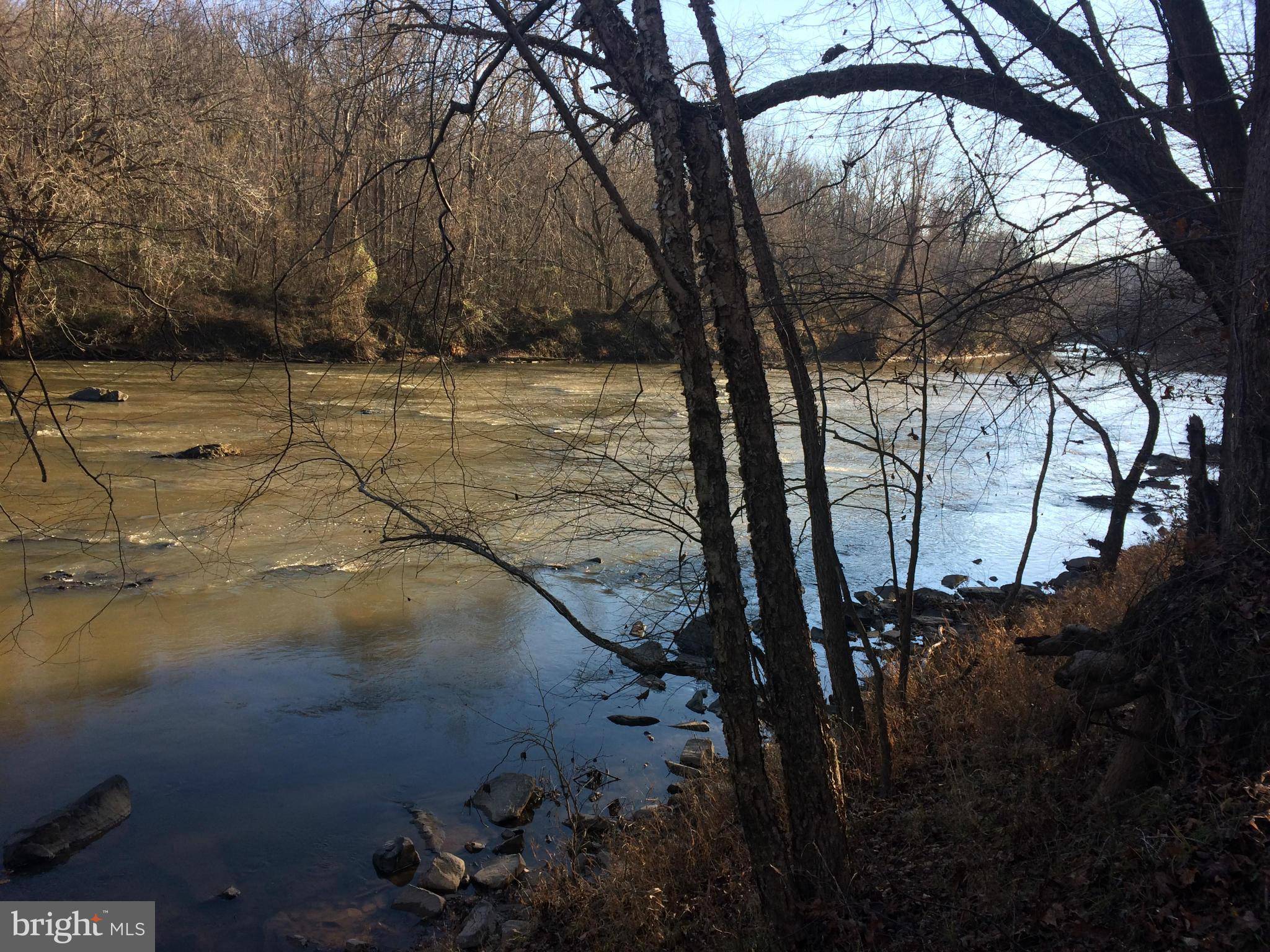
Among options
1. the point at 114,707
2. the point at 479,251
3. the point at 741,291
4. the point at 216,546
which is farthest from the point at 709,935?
the point at 216,546

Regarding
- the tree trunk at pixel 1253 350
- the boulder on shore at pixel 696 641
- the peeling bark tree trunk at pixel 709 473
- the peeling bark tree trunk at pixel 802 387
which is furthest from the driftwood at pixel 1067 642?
the boulder on shore at pixel 696 641

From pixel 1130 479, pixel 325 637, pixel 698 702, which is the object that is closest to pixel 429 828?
pixel 698 702

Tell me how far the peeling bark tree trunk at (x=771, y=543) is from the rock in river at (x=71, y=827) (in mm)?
4926

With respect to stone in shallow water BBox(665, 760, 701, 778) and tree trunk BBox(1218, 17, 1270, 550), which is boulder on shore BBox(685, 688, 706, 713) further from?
tree trunk BBox(1218, 17, 1270, 550)

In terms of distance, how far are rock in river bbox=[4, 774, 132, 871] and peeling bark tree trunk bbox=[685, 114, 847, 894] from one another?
493 centimetres

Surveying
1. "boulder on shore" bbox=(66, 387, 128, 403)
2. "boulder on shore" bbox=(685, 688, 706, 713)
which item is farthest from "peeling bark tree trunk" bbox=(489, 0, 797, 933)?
"boulder on shore" bbox=(66, 387, 128, 403)

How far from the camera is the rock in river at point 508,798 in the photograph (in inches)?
270

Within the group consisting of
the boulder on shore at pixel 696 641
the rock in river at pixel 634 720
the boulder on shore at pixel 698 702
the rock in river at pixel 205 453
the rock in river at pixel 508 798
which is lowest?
the rock in river at pixel 508 798

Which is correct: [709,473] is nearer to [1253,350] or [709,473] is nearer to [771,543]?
[771,543]

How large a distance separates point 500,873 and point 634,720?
8.61 feet

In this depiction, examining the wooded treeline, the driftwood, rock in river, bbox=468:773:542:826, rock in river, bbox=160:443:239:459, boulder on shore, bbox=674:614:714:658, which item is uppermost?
the wooded treeline

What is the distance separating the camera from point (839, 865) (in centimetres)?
443

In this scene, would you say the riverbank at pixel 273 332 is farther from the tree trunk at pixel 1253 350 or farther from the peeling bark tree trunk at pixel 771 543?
the tree trunk at pixel 1253 350

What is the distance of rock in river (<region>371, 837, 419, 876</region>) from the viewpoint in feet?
20.5
